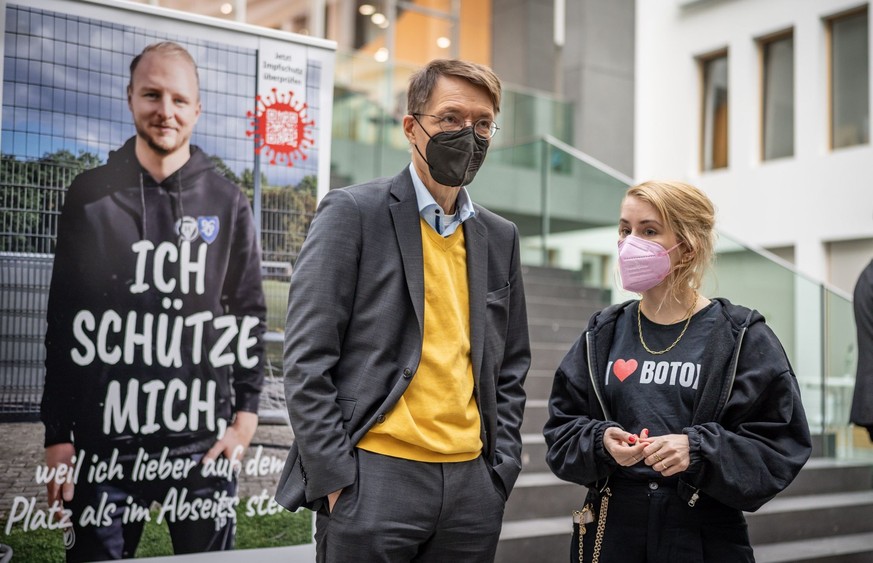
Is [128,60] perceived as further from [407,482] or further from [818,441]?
[818,441]


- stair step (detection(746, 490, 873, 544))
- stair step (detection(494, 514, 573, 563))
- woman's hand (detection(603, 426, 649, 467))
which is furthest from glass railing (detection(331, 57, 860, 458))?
woman's hand (detection(603, 426, 649, 467))

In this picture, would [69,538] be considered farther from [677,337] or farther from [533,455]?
[533,455]

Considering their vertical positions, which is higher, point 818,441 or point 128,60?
point 128,60

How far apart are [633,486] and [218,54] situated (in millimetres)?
2225

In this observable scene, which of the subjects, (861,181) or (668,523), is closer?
(668,523)

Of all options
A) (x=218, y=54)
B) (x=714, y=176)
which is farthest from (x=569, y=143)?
(x=218, y=54)

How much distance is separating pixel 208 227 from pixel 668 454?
6.31ft

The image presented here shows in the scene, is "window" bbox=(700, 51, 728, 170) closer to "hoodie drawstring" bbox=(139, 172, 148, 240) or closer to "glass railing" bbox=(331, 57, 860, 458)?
"glass railing" bbox=(331, 57, 860, 458)

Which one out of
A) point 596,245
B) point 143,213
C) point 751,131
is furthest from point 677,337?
point 751,131

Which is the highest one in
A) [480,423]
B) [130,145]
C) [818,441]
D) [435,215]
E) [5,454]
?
[130,145]

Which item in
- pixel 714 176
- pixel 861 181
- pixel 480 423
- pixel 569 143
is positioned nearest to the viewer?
pixel 480 423

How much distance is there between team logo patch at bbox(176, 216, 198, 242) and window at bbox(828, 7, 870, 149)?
33.8ft

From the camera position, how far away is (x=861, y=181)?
437 inches

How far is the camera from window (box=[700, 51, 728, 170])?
44.1ft
